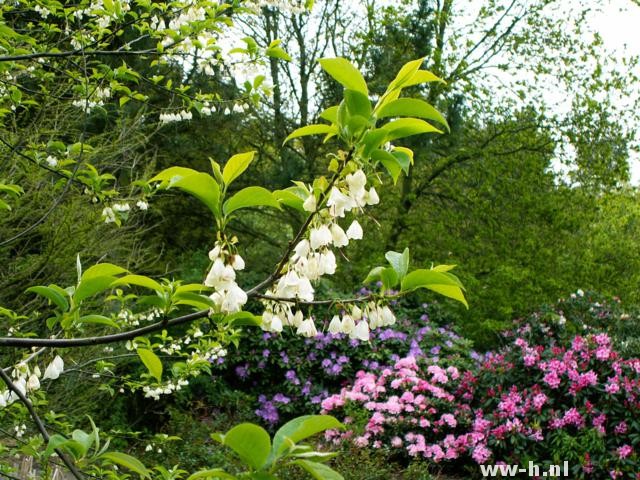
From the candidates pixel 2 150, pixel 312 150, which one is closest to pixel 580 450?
pixel 2 150

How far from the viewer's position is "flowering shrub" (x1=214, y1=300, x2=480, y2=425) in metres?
7.54

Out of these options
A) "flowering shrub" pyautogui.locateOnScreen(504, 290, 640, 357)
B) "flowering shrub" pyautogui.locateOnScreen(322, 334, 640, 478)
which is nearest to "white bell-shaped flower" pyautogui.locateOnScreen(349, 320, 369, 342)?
"flowering shrub" pyautogui.locateOnScreen(322, 334, 640, 478)

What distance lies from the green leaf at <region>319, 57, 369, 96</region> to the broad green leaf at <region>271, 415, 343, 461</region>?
0.58m

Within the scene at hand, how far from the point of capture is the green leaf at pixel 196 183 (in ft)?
3.81

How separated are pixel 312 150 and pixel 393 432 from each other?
612 cm

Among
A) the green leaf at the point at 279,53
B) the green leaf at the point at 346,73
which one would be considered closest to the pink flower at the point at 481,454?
the green leaf at the point at 279,53

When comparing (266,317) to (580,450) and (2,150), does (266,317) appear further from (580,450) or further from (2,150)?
(580,450)

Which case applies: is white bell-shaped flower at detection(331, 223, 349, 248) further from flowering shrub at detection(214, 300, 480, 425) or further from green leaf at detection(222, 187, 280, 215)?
flowering shrub at detection(214, 300, 480, 425)

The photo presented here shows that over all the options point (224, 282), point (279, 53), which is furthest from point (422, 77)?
point (279, 53)

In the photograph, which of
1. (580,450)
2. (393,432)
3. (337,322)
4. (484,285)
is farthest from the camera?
(484,285)

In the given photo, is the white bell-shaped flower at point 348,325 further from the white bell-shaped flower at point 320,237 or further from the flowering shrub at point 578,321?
the flowering shrub at point 578,321

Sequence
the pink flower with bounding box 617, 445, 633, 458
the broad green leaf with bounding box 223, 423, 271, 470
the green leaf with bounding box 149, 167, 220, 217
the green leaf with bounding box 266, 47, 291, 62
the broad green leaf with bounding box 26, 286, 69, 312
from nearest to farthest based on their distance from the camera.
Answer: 1. the broad green leaf with bounding box 223, 423, 271, 470
2. the green leaf with bounding box 149, 167, 220, 217
3. the broad green leaf with bounding box 26, 286, 69, 312
4. the green leaf with bounding box 266, 47, 291, 62
5. the pink flower with bounding box 617, 445, 633, 458

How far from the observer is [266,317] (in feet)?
4.70

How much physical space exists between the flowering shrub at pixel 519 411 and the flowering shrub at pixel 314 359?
0.93m
